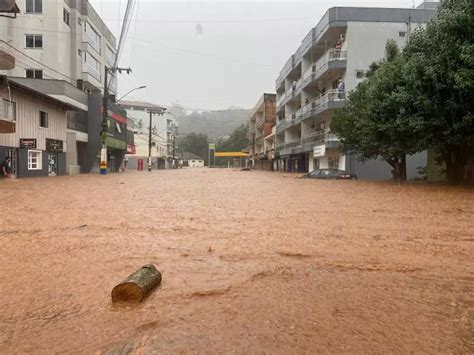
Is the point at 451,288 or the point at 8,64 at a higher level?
the point at 8,64

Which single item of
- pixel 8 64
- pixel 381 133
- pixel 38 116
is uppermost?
pixel 8 64

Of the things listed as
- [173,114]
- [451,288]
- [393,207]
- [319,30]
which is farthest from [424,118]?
[173,114]

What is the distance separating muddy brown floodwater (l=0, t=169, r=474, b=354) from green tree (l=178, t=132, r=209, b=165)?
126 metres

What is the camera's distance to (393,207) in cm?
1176

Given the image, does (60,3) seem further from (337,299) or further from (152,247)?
(337,299)

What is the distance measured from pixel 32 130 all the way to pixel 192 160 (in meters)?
103

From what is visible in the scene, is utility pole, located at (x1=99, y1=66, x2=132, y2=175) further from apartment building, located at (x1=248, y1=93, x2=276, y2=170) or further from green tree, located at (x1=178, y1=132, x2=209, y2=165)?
green tree, located at (x1=178, y1=132, x2=209, y2=165)

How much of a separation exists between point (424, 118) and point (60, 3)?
109ft

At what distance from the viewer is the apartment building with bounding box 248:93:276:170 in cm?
7219

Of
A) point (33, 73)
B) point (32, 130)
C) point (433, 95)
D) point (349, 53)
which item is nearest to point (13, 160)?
point (32, 130)

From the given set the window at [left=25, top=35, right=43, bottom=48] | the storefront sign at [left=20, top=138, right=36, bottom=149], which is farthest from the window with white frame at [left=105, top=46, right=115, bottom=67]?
the storefront sign at [left=20, top=138, right=36, bottom=149]

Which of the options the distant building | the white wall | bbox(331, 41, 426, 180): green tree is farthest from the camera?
the distant building

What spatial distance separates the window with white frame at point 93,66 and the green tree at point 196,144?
88.9 metres

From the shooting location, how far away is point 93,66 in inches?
1700
